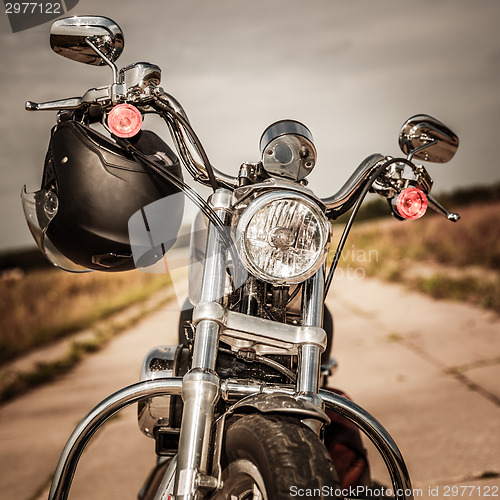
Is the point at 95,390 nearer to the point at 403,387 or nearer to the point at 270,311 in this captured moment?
the point at 403,387

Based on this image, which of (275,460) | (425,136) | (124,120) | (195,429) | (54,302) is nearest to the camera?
(275,460)

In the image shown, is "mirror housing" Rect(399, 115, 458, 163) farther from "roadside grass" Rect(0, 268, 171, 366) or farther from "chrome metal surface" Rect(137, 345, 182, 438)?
"roadside grass" Rect(0, 268, 171, 366)

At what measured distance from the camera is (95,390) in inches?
193

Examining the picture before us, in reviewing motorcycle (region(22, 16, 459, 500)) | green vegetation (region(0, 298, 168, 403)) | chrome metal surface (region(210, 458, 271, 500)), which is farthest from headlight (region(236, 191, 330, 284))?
green vegetation (region(0, 298, 168, 403))

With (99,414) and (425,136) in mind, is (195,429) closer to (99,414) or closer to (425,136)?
(99,414)

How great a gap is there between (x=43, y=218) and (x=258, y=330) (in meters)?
0.81

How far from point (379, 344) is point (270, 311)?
4.52m

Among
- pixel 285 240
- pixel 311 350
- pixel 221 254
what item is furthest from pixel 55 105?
pixel 311 350

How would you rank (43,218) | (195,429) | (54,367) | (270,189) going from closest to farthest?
(195,429), (270,189), (43,218), (54,367)

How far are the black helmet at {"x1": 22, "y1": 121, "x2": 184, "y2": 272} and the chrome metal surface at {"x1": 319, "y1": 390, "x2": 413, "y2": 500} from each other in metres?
0.70

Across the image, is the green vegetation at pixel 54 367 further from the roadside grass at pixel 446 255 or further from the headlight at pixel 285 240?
the headlight at pixel 285 240

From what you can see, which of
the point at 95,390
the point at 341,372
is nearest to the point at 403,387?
the point at 341,372

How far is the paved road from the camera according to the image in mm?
Answer: 2990

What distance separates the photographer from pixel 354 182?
1.60 meters
